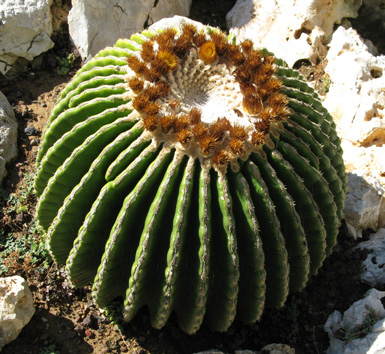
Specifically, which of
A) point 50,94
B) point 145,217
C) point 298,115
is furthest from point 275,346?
point 50,94

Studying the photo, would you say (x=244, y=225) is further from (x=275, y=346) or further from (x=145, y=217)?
(x=275, y=346)

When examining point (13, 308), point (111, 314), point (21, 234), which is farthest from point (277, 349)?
point (21, 234)

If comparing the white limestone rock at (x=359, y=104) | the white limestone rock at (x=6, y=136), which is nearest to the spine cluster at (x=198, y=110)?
the white limestone rock at (x=359, y=104)

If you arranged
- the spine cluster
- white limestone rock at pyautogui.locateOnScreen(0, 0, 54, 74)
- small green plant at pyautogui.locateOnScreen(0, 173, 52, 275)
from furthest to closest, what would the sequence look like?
white limestone rock at pyautogui.locateOnScreen(0, 0, 54, 74)
small green plant at pyautogui.locateOnScreen(0, 173, 52, 275)
the spine cluster

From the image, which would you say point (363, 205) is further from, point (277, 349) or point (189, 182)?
point (189, 182)

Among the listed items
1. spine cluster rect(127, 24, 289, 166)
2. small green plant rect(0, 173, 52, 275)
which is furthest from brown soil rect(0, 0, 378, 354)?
spine cluster rect(127, 24, 289, 166)

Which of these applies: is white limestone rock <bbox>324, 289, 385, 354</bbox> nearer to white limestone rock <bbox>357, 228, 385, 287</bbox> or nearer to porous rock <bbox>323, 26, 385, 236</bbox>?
white limestone rock <bbox>357, 228, 385, 287</bbox>
